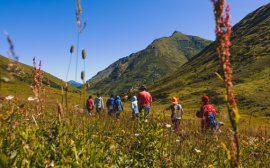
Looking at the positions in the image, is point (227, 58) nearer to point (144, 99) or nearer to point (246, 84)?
point (144, 99)

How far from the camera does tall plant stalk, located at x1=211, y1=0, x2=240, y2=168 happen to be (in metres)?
0.96

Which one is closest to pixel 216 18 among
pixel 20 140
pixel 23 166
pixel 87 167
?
pixel 87 167

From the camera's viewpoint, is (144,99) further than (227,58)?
Yes

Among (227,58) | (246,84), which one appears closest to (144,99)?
(227,58)

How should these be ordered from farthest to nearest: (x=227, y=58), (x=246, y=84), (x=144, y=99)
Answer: (x=246, y=84) → (x=144, y=99) → (x=227, y=58)

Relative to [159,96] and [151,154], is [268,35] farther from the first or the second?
[151,154]

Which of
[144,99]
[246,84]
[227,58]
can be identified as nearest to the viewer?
[227,58]

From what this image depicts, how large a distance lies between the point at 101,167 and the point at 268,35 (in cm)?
17270

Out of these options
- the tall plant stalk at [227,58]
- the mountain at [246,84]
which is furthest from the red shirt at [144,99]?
the mountain at [246,84]

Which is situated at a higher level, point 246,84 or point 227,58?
point 246,84

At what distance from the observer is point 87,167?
1.99m

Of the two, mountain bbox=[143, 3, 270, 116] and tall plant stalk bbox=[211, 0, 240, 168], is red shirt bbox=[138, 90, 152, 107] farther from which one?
mountain bbox=[143, 3, 270, 116]

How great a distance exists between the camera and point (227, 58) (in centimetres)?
102

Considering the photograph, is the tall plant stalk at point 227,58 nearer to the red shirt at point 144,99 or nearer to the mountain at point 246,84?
the red shirt at point 144,99
